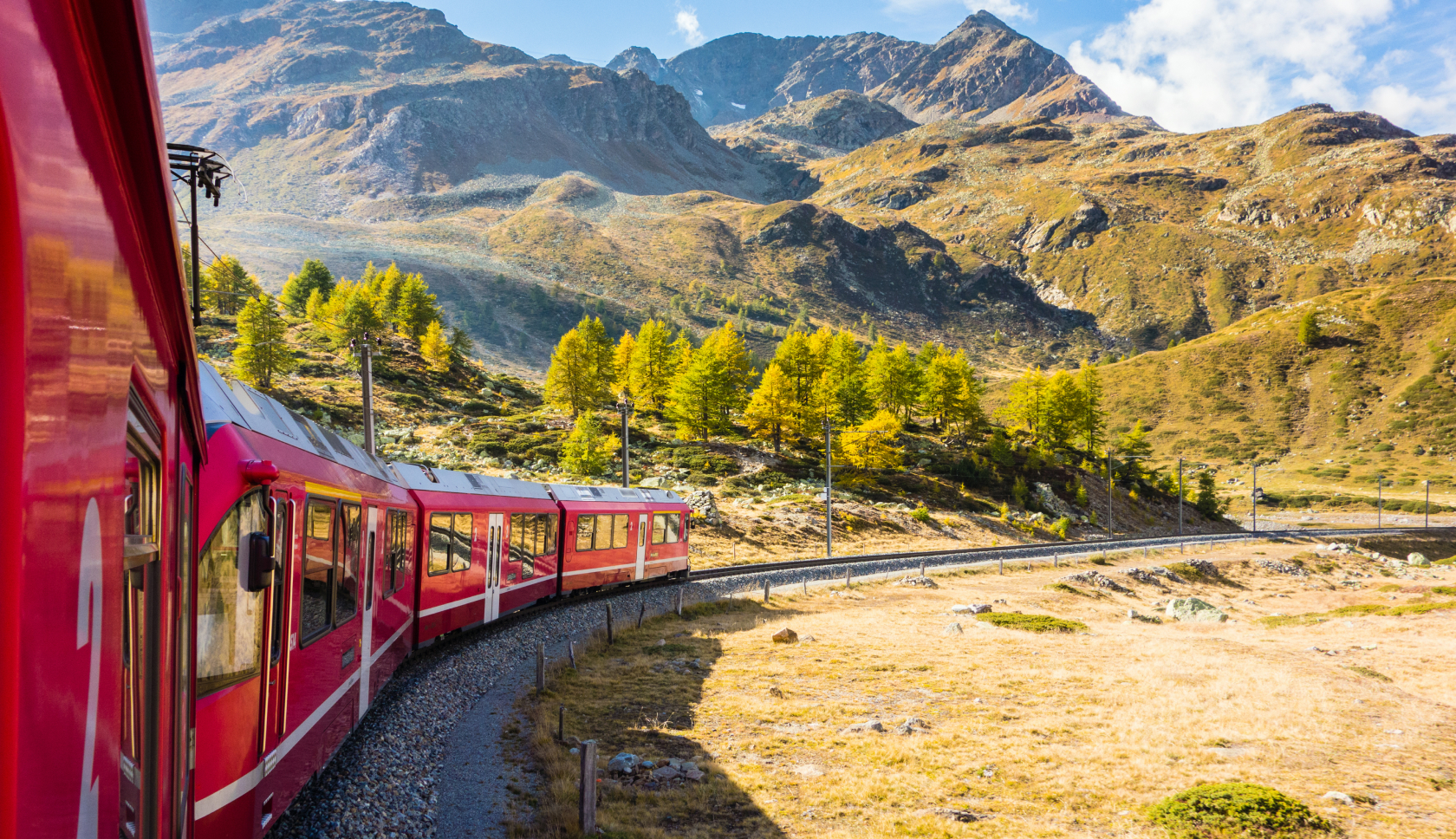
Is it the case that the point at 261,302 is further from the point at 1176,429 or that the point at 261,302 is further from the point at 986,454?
the point at 1176,429

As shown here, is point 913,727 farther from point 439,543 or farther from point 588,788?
point 439,543

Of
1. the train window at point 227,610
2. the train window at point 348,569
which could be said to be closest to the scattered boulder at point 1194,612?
the train window at point 348,569

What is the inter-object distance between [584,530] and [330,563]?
1447 cm

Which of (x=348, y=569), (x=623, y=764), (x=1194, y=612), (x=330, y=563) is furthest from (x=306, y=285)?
(x=330, y=563)

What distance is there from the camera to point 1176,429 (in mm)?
141500

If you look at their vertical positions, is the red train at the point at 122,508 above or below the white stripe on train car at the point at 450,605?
above

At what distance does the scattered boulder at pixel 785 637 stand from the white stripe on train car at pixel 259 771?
1251 cm

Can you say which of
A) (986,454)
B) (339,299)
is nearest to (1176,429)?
(986,454)

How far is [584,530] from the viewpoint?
22.5 m

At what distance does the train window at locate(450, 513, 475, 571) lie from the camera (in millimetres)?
15375

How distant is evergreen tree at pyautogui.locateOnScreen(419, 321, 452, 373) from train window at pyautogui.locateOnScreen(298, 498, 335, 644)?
276 ft

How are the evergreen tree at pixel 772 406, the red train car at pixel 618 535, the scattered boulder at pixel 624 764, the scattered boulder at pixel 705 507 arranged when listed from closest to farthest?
the scattered boulder at pixel 624 764
the red train car at pixel 618 535
the scattered boulder at pixel 705 507
the evergreen tree at pixel 772 406

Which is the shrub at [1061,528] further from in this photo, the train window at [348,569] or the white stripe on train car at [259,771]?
the train window at [348,569]

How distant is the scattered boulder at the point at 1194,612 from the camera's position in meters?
29.3
